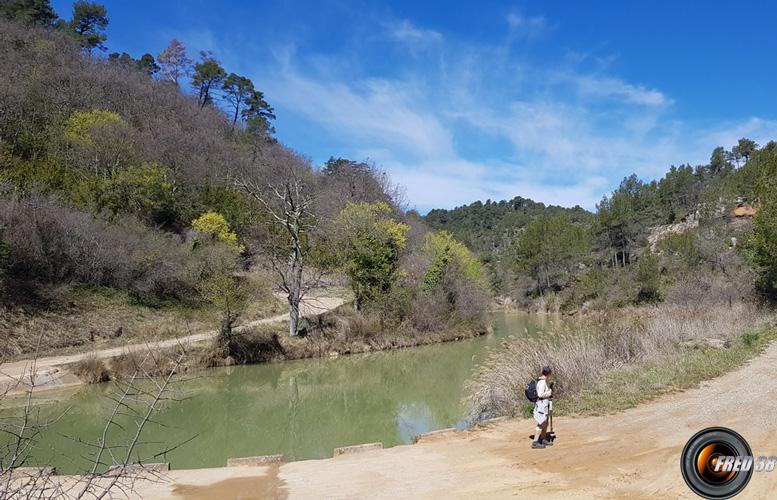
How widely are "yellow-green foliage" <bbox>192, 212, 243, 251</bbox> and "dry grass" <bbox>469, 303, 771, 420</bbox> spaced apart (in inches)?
926

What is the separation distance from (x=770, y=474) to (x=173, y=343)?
1942cm

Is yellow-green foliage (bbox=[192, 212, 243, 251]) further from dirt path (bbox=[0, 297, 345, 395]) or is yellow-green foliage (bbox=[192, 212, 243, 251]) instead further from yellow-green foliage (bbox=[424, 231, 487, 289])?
yellow-green foliage (bbox=[424, 231, 487, 289])

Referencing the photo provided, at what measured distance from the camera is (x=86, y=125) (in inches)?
1494

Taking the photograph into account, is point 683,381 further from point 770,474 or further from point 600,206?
point 600,206

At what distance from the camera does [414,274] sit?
31.9 metres

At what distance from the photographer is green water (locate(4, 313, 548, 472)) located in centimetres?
1110

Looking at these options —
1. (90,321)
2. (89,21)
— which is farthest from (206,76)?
(90,321)

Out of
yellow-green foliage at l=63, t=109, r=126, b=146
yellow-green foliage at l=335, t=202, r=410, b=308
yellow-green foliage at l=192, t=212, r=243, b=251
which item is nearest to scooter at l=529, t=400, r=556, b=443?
yellow-green foliage at l=335, t=202, r=410, b=308

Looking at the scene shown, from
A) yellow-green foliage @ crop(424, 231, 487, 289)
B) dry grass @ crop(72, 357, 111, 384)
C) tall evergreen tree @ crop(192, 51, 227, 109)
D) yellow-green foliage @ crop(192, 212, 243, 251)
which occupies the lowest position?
dry grass @ crop(72, 357, 111, 384)

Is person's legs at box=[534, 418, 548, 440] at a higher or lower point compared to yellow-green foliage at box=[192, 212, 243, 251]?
lower

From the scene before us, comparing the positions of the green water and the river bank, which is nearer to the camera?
the river bank

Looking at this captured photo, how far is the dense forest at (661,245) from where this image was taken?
2924cm

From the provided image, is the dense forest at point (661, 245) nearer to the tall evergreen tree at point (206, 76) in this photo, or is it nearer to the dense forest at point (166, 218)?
the dense forest at point (166, 218)

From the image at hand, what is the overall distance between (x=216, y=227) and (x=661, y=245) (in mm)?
40580
